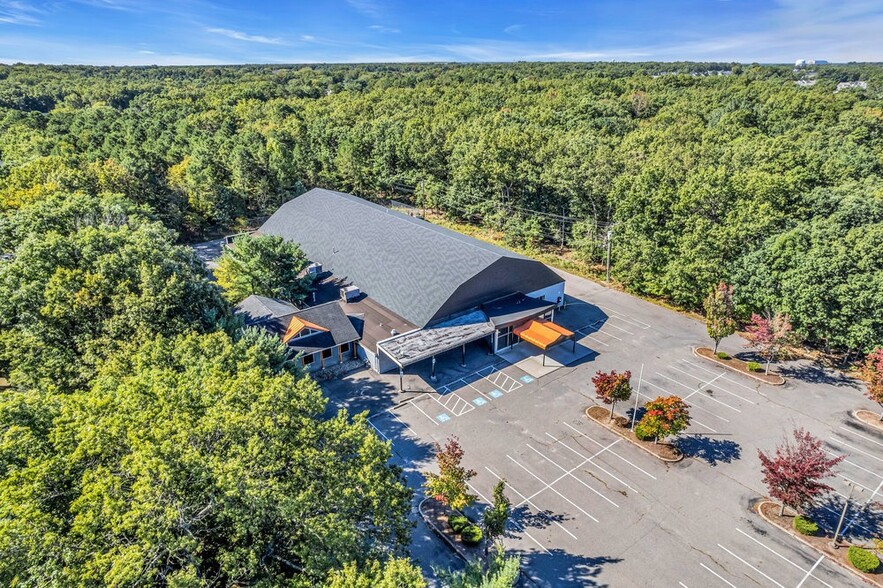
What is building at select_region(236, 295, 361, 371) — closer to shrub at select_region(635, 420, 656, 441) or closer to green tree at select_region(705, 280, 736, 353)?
shrub at select_region(635, 420, 656, 441)

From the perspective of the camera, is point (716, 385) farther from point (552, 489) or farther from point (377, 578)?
point (377, 578)

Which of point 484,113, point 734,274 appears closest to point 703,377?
point 734,274

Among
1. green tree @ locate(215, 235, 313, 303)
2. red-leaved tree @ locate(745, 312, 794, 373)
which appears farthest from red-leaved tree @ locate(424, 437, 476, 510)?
red-leaved tree @ locate(745, 312, 794, 373)

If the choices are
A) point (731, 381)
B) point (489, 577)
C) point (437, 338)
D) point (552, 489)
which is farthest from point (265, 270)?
point (731, 381)

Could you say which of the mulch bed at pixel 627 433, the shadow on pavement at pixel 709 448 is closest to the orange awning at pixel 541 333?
the mulch bed at pixel 627 433

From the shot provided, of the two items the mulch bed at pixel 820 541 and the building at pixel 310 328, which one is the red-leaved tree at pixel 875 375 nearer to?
the mulch bed at pixel 820 541
